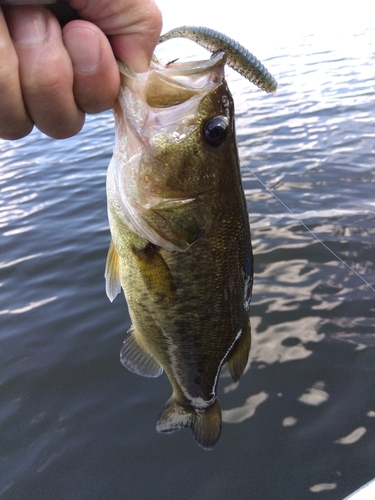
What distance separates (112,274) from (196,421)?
0.93 m

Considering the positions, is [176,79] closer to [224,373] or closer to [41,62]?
[41,62]

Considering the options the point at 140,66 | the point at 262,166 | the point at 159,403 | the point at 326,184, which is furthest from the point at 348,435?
the point at 262,166

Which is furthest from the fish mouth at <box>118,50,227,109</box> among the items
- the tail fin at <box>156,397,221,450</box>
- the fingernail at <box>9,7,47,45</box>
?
the tail fin at <box>156,397,221,450</box>

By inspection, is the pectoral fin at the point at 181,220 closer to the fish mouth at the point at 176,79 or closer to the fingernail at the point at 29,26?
the fish mouth at the point at 176,79

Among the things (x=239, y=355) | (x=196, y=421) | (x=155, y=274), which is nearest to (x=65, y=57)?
(x=155, y=274)

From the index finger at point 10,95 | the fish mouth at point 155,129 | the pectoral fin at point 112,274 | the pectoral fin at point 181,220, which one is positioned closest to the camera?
the index finger at point 10,95

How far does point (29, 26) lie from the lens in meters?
1.00

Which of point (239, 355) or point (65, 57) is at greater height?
point (65, 57)

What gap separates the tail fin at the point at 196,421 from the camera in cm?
207

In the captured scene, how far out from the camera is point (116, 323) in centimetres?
433

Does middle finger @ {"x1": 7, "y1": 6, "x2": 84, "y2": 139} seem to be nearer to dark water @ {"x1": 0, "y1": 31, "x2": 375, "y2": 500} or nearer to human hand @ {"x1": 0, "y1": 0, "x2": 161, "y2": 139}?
human hand @ {"x1": 0, "y1": 0, "x2": 161, "y2": 139}

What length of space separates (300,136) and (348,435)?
22.2 feet

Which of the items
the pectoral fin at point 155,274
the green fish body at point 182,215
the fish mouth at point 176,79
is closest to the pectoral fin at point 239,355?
the green fish body at point 182,215

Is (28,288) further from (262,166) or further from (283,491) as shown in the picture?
(262,166)
